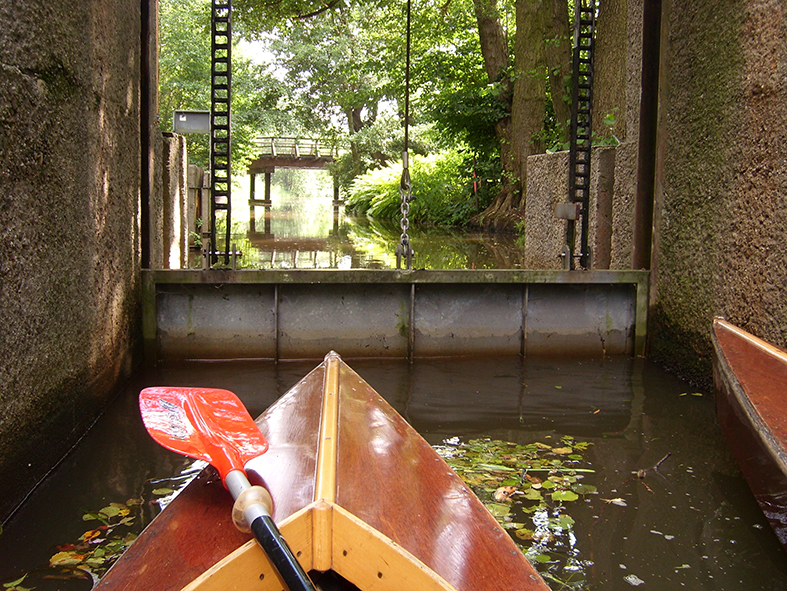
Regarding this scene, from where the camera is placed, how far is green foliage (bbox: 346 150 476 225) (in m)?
22.8

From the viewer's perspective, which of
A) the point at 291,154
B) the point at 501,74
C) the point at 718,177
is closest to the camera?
the point at 718,177

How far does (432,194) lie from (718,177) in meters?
18.5

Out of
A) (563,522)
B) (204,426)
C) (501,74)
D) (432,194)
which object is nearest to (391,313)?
(563,522)

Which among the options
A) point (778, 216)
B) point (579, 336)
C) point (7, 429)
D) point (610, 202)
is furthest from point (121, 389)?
point (610, 202)

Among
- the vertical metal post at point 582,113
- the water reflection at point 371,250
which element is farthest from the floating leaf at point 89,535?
the water reflection at point 371,250

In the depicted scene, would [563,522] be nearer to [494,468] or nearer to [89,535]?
[494,468]

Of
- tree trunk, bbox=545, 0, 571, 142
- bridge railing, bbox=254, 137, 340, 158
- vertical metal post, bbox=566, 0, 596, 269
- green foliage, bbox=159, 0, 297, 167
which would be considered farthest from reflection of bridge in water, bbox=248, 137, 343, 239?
vertical metal post, bbox=566, 0, 596, 269

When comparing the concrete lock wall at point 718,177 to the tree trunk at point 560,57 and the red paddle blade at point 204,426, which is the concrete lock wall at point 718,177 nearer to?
the red paddle blade at point 204,426

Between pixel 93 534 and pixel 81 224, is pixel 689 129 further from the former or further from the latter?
pixel 93 534

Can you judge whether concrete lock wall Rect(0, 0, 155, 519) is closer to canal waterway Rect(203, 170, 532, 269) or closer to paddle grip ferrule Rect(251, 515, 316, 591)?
paddle grip ferrule Rect(251, 515, 316, 591)

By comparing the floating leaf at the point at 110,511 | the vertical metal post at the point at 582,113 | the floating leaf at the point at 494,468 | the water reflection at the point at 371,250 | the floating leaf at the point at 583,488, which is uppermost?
the vertical metal post at the point at 582,113

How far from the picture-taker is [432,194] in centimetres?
2417

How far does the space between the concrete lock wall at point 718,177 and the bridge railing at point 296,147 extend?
32257 mm

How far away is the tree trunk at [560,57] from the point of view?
45.1ft
